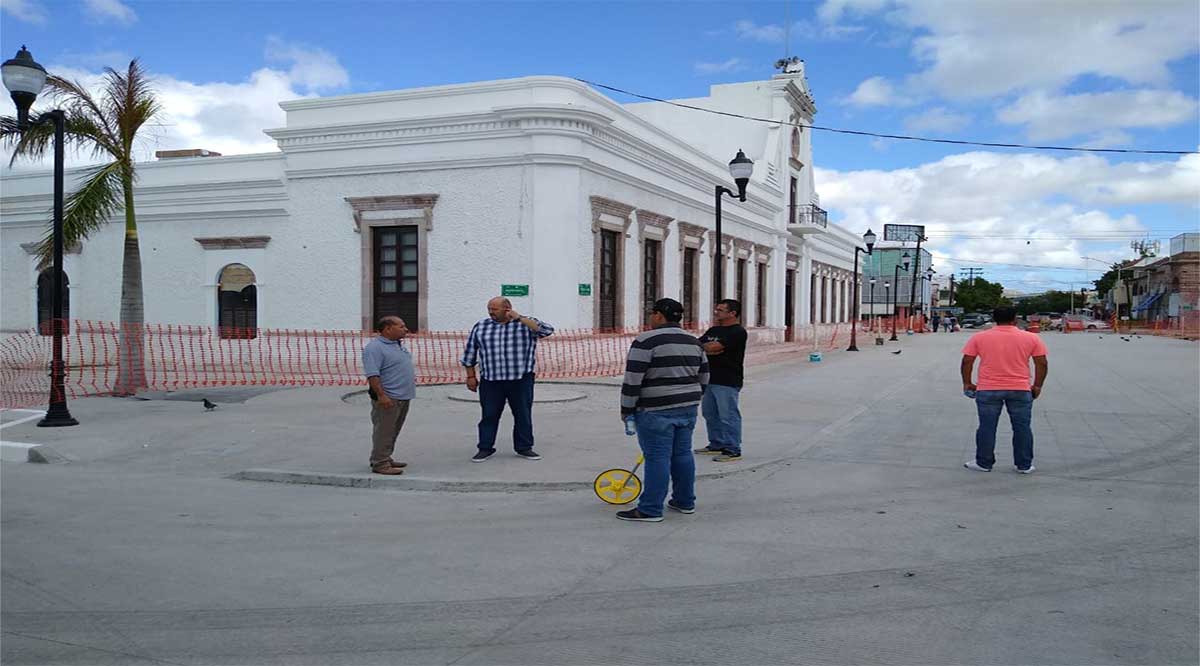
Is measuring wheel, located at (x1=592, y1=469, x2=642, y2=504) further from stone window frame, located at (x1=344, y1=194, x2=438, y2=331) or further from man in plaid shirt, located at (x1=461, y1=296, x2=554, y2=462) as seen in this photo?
stone window frame, located at (x1=344, y1=194, x2=438, y2=331)

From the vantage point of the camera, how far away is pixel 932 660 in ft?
13.0

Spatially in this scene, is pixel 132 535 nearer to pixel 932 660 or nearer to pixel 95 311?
pixel 932 660

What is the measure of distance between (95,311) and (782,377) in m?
17.9

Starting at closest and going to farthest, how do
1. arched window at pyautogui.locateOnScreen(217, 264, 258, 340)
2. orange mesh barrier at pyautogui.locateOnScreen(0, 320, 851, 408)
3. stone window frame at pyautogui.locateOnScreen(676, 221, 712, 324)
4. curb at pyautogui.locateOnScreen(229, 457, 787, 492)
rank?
curb at pyautogui.locateOnScreen(229, 457, 787, 492) → orange mesh barrier at pyautogui.locateOnScreen(0, 320, 851, 408) → arched window at pyautogui.locateOnScreen(217, 264, 258, 340) → stone window frame at pyautogui.locateOnScreen(676, 221, 712, 324)

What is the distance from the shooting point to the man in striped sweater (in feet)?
20.5

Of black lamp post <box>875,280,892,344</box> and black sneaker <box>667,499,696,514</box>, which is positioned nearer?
black sneaker <box>667,499,696,514</box>

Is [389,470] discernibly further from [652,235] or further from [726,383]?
[652,235]

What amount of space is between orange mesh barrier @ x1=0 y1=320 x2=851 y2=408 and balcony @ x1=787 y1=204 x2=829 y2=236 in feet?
55.9

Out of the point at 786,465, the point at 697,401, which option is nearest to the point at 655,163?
the point at 786,465

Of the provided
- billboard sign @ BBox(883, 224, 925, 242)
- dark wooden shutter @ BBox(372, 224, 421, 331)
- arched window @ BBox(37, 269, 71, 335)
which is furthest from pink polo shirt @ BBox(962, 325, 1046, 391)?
billboard sign @ BBox(883, 224, 925, 242)

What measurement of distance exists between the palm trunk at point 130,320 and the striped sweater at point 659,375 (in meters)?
11.1

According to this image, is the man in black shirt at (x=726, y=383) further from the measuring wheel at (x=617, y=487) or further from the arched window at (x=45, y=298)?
the arched window at (x=45, y=298)

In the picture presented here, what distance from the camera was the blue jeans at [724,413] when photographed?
8711 mm

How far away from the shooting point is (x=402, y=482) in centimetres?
761
